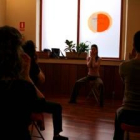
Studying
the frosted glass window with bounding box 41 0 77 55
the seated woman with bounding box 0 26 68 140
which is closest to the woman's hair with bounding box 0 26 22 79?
the seated woman with bounding box 0 26 68 140

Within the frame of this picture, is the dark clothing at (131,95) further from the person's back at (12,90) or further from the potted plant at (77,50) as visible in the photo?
the potted plant at (77,50)

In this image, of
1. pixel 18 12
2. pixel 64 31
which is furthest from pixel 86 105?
pixel 18 12

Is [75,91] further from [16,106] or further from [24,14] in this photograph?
[16,106]

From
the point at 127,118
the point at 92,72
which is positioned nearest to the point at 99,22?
the point at 92,72

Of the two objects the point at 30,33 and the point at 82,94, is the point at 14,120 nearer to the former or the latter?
the point at 82,94

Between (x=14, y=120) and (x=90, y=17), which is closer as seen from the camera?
(x=14, y=120)

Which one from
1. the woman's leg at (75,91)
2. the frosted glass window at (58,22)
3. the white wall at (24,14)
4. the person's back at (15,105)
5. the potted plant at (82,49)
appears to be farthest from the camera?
the white wall at (24,14)

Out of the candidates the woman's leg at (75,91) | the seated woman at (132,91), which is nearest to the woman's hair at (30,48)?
the seated woman at (132,91)

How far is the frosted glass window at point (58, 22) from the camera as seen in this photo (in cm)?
601

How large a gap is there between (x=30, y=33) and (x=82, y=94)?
2070 mm

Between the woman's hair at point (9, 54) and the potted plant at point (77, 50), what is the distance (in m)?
4.38

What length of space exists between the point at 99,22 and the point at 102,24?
3.5 inches

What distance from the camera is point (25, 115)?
126 centimetres

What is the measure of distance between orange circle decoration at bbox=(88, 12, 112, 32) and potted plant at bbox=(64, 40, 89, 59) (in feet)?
1.61
